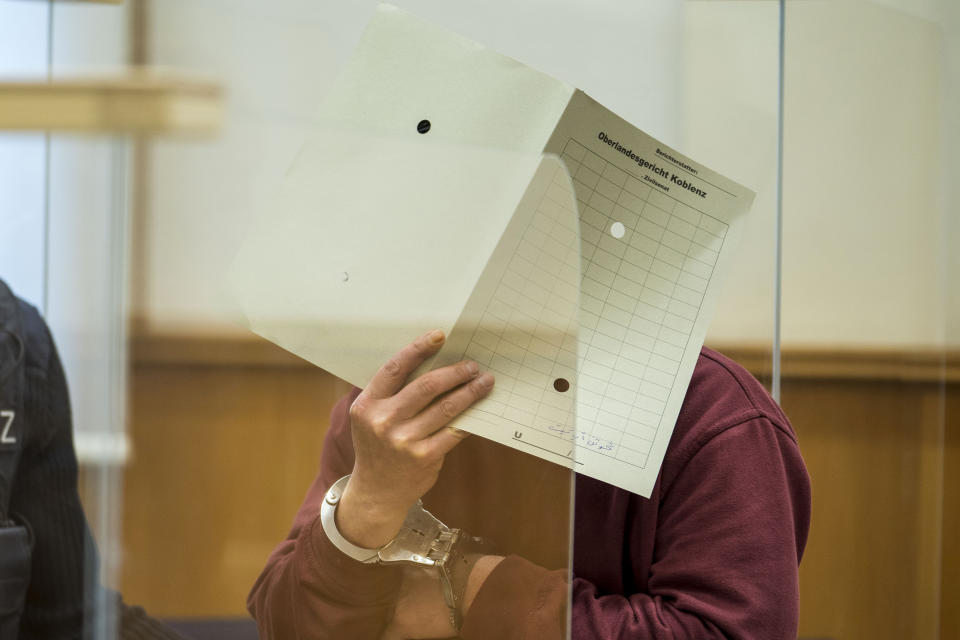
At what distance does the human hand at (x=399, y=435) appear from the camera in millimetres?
624

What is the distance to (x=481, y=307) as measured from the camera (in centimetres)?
65

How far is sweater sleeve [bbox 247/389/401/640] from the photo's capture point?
2.12 feet

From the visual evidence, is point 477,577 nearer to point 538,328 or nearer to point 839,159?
point 538,328

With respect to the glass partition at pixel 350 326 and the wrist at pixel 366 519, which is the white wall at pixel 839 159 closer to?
the glass partition at pixel 350 326

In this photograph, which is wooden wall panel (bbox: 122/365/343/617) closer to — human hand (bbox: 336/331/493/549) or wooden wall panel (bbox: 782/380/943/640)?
human hand (bbox: 336/331/493/549)

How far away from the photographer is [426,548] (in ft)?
2.15

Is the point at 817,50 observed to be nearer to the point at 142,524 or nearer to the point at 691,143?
the point at 691,143

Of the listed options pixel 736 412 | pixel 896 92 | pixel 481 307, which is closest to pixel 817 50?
pixel 896 92

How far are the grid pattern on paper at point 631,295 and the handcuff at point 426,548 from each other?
13cm
